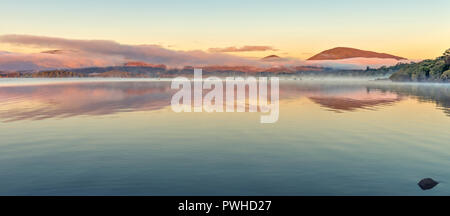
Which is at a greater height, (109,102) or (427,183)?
(109,102)

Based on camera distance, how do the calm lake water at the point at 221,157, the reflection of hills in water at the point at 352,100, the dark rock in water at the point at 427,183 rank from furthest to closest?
the reflection of hills in water at the point at 352,100 → the calm lake water at the point at 221,157 → the dark rock in water at the point at 427,183

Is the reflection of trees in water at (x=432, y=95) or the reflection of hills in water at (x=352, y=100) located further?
the reflection of trees in water at (x=432, y=95)

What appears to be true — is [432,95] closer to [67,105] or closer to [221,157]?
[221,157]

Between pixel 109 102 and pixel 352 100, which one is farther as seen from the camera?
pixel 352 100

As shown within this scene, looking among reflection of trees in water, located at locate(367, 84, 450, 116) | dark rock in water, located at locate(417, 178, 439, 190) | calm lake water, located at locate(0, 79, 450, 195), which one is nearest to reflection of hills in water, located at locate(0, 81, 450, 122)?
reflection of trees in water, located at locate(367, 84, 450, 116)

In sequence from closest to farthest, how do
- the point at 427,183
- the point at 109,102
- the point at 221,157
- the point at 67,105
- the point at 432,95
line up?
the point at 427,183
the point at 221,157
the point at 67,105
the point at 109,102
the point at 432,95

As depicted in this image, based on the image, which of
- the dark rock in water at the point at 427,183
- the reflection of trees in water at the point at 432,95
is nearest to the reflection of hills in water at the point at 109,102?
the reflection of trees in water at the point at 432,95

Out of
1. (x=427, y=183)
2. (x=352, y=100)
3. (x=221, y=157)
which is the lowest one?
(x=221, y=157)

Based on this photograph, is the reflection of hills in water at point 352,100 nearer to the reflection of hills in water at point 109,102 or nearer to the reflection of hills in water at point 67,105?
the reflection of hills in water at point 109,102

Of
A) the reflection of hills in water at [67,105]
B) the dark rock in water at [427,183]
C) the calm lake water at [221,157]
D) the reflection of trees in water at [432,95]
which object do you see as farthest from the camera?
the reflection of trees in water at [432,95]

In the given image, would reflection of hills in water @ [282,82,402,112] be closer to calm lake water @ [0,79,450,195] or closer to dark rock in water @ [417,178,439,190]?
calm lake water @ [0,79,450,195]

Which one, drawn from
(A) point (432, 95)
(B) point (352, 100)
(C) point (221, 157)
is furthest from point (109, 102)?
(A) point (432, 95)
